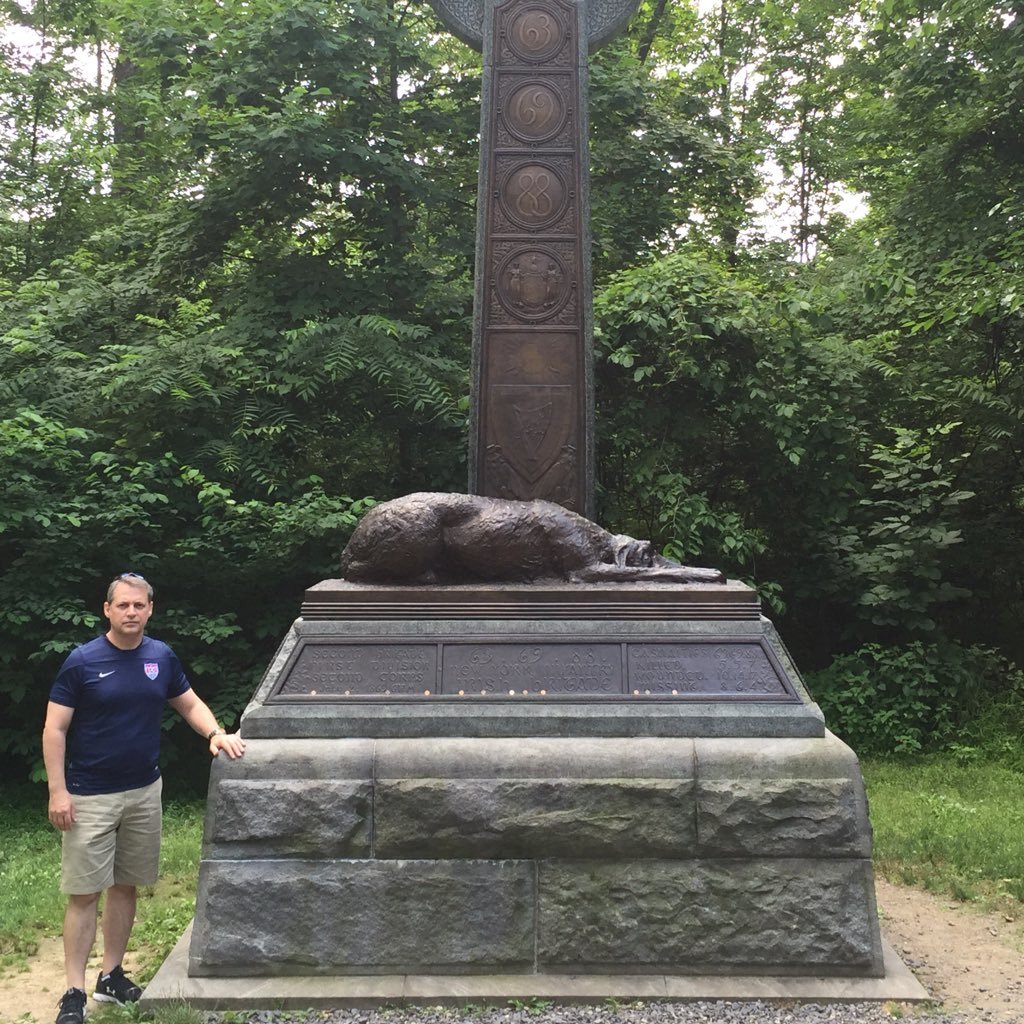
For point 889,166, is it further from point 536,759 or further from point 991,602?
point 536,759

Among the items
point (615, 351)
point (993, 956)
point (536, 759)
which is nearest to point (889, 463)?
point (615, 351)

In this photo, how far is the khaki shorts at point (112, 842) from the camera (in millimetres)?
3359

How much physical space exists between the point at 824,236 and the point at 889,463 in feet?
22.1

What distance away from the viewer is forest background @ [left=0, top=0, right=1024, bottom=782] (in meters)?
7.46

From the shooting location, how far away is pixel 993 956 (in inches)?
159

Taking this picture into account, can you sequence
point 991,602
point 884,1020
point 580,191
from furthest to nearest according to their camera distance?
1. point 991,602
2. point 580,191
3. point 884,1020

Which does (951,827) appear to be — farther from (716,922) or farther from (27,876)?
(27,876)

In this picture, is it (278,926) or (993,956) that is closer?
(278,926)

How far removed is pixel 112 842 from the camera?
342 centimetres

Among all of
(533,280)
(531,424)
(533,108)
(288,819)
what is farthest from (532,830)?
(533,108)

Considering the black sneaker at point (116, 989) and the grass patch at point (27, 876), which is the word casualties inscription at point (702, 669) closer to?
the black sneaker at point (116, 989)

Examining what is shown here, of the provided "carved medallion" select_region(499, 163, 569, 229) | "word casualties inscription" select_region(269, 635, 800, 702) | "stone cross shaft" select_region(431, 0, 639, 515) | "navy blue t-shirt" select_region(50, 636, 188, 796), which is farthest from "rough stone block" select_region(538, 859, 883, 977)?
"carved medallion" select_region(499, 163, 569, 229)

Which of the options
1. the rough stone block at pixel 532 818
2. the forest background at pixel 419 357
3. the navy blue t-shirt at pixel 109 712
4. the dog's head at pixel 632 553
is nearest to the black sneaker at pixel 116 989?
the navy blue t-shirt at pixel 109 712

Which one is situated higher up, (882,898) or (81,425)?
(81,425)
